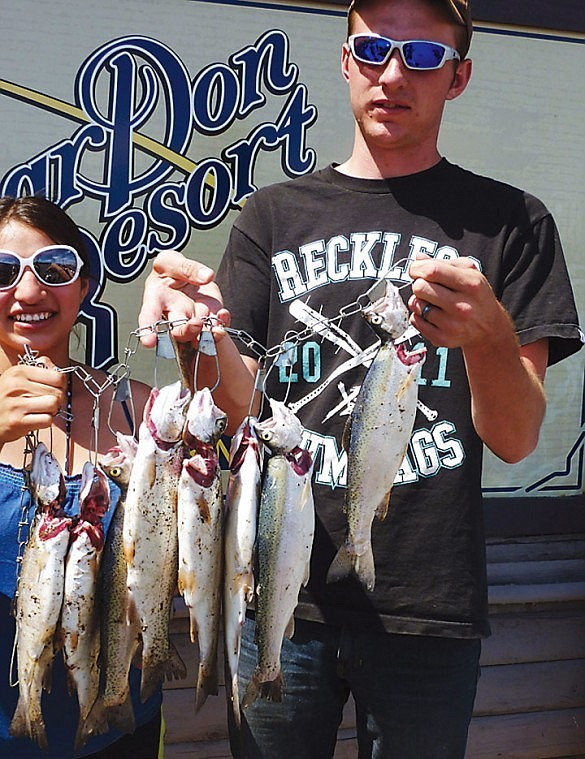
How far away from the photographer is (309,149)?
151 inches

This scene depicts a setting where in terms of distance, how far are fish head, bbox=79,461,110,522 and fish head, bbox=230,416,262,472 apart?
1.01 feet

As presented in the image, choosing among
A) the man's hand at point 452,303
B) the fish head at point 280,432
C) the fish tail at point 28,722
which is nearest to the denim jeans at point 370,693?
the fish tail at point 28,722

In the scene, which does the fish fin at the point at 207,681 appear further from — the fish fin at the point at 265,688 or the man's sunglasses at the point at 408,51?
the man's sunglasses at the point at 408,51

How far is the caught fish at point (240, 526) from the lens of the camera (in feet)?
6.32

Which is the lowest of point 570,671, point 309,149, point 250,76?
point 570,671

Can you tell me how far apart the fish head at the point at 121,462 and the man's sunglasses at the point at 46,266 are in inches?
23.9

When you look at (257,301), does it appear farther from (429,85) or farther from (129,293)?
(129,293)

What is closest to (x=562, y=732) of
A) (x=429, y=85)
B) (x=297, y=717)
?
(x=297, y=717)

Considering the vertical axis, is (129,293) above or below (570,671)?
above

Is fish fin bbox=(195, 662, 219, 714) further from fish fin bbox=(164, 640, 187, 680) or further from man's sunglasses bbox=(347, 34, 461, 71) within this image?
man's sunglasses bbox=(347, 34, 461, 71)

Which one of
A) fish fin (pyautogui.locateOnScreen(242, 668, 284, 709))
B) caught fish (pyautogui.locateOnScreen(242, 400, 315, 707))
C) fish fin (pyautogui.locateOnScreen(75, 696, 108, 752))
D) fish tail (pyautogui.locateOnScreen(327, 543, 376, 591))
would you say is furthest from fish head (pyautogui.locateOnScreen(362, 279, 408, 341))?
fish fin (pyautogui.locateOnScreen(75, 696, 108, 752))

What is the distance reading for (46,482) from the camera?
1915 mm

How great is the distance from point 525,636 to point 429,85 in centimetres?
277

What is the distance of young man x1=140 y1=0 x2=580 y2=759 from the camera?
2324mm
